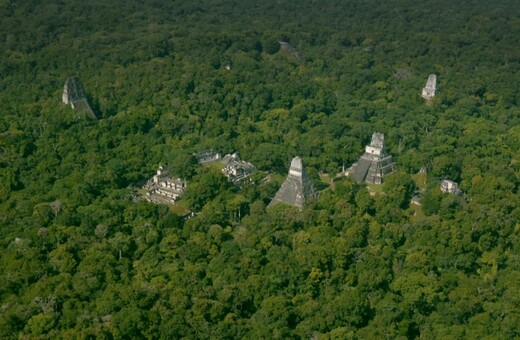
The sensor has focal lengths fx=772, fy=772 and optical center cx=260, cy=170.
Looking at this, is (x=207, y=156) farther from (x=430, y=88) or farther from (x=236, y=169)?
(x=430, y=88)

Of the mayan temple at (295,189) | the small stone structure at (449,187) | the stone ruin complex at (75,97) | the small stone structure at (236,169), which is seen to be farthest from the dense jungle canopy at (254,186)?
the stone ruin complex at (75,97)

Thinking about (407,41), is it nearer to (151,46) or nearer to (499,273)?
Answer: (151,46)

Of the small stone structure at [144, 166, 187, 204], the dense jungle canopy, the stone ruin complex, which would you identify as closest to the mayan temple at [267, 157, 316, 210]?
the dense jungle canopy

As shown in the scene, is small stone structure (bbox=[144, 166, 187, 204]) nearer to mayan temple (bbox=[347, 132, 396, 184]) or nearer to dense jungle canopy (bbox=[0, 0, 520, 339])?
dense jungle canopy (bbox=[0, 0, 520, 339])

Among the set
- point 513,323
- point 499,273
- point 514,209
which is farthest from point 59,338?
point 514,209

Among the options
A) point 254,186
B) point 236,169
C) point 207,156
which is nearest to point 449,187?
point 254,186

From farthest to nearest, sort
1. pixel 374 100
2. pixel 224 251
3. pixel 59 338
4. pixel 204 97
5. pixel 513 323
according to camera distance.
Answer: pixel 374 100, pixel 204 97, pixel 224 251, pixel 513 323, pixel 59 338
